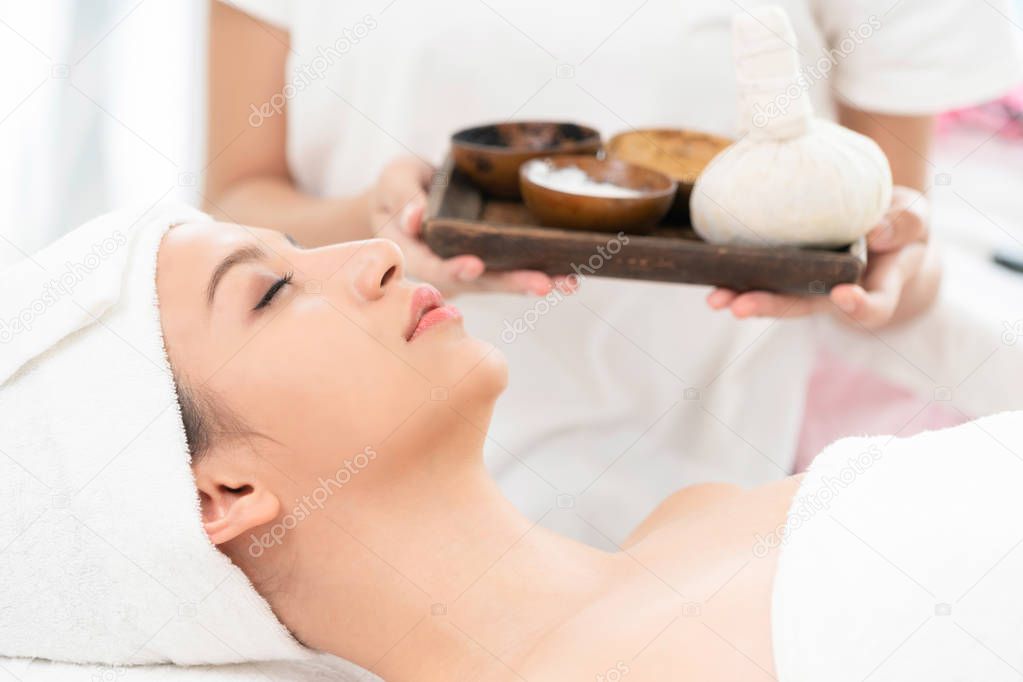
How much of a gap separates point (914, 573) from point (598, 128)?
75 cm

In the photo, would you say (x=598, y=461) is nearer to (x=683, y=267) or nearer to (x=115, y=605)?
(x=683, y=267)

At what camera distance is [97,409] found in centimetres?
91

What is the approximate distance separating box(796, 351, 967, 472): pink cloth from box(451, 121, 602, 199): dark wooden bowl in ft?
2.10

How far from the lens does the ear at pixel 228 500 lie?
0.93 meters

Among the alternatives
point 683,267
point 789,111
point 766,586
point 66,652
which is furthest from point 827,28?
point 66,652

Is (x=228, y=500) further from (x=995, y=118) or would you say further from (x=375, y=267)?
(x=995, y=118)

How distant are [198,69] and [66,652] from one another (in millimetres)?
1172

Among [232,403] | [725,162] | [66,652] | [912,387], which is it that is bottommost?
[912,387]

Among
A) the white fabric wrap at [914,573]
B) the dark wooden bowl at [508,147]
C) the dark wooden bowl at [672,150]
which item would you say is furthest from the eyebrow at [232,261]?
the white fabric wrap at [914,573]

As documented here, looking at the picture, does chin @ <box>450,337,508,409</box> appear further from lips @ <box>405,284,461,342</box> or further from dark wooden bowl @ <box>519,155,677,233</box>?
dark wooden bowl @ <box>519,155,677,233</box>

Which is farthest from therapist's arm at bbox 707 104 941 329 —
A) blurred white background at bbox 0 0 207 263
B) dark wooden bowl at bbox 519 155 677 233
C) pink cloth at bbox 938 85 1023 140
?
blurred white background at bbox 0 0 207 263

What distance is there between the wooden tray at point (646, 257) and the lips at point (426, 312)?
0.08 metres

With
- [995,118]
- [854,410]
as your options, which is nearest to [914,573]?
[854,410]

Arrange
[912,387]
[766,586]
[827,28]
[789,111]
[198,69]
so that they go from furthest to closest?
[198,69], [912,387], [827,28], [789,111], [766,586]
